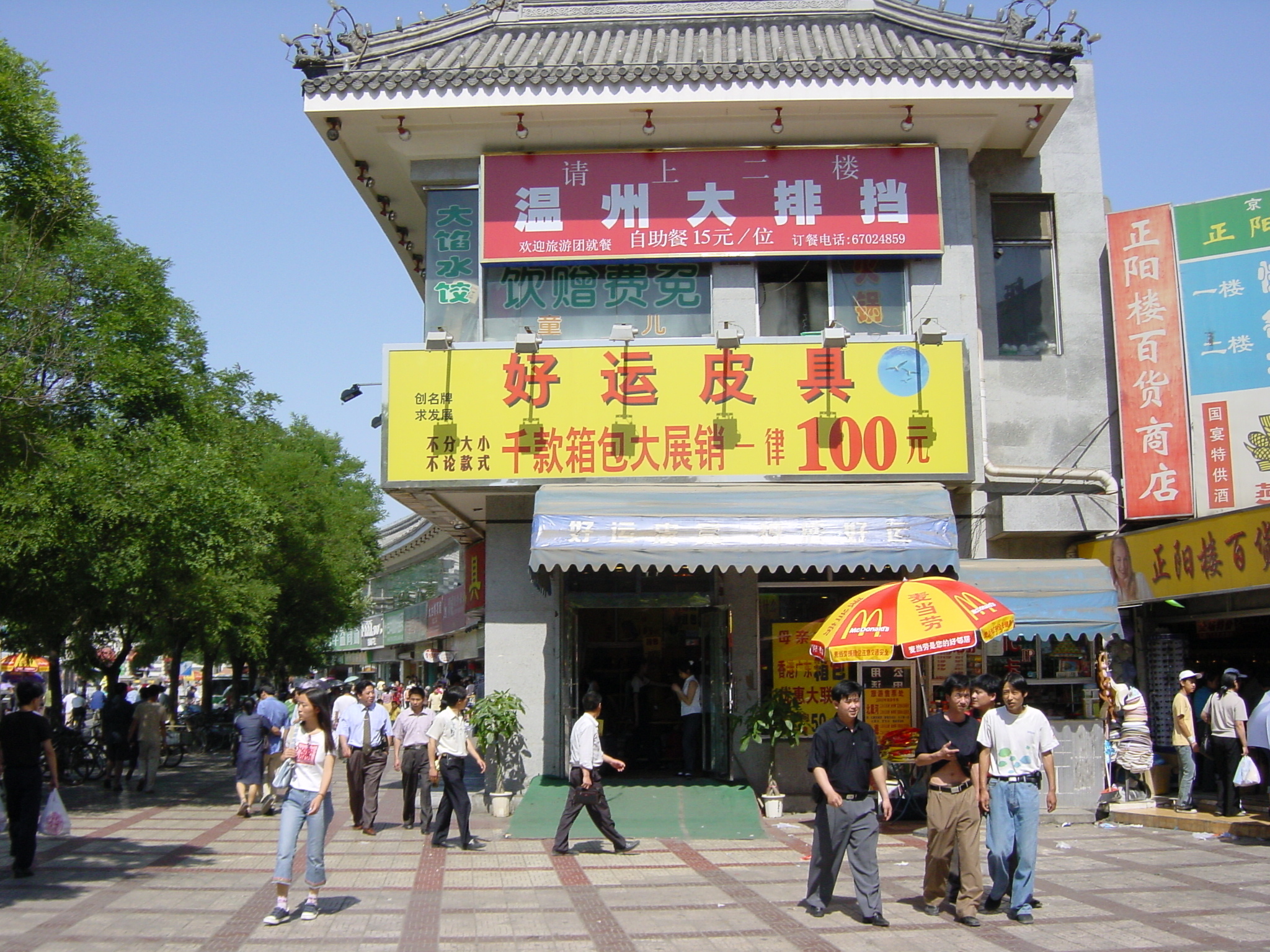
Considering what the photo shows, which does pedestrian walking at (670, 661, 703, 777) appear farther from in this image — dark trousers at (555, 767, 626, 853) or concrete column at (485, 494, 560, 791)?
dark trousers at (555, 767, 626, 853)

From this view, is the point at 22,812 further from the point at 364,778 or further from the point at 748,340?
the point at 748,340

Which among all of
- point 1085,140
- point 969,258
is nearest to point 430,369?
point 969,258

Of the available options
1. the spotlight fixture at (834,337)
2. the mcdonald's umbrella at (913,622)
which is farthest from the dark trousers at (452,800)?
the spotlight fixture at (834,337)

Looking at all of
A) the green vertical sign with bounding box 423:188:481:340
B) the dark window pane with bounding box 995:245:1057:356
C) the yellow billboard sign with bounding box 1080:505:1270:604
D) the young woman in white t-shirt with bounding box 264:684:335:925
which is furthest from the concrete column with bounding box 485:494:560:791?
the yellow billboard sign with bounding box 1080:505:1270:604

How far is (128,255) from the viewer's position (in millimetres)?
16984

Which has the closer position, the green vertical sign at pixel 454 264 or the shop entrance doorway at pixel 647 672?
the shop entrance doorway at pixel 647 672

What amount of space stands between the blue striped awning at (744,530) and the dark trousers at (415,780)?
282cm

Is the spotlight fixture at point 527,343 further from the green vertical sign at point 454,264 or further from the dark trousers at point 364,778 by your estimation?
the dark trousers at point 364,778

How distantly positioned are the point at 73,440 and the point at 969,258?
11899 millimetres

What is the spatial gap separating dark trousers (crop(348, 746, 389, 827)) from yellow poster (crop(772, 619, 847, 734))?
200 inches

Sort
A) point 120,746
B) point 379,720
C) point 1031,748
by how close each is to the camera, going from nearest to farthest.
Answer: point 1031,748, point 379,720, point 120,746

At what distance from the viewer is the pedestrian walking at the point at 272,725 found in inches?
614

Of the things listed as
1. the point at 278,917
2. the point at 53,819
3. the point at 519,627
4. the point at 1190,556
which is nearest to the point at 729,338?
the point at 519,627

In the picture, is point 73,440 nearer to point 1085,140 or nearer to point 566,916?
point 566,916
